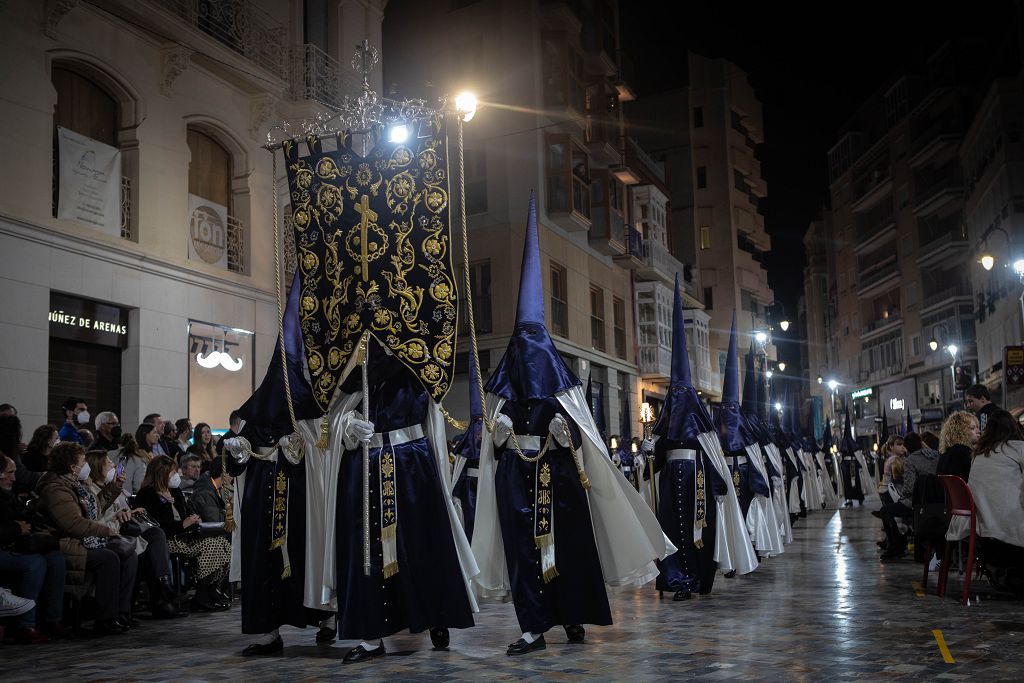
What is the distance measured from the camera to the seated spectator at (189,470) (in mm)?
12070

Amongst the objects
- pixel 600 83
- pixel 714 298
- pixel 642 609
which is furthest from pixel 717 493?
pixel 714 298

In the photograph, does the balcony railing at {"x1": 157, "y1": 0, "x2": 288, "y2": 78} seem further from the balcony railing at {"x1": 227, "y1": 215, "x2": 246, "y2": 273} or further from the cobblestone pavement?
the cobblestone pavement

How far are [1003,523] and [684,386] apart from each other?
11.9 feet

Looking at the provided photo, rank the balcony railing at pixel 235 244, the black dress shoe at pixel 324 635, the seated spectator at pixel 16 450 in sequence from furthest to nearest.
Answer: the balcony railing at pixel 235 244
the seated spectator at pixel 16 450
the black dress shoe at pixel 324 635

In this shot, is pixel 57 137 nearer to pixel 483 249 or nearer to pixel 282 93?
pixel 282 93

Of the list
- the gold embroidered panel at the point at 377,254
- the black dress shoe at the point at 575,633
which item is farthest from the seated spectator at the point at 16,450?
the black dress shoe at the point at 575,633

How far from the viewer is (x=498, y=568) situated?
28.5 feet

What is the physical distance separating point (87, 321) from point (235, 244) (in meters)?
3.78

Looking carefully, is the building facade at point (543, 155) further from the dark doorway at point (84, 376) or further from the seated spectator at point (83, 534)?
the seated spectator at point (83, 534)

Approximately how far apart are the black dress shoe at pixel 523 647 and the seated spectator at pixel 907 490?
640 centimetres

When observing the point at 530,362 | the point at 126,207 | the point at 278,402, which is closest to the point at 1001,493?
the point at 530,362

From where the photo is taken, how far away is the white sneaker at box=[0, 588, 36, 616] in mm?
8492

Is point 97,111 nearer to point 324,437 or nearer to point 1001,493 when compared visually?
point 324,437

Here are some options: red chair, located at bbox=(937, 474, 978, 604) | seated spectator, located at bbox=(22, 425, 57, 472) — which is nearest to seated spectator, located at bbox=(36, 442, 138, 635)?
seated spectator, located at bbox=(22, 425, 57, 472)
